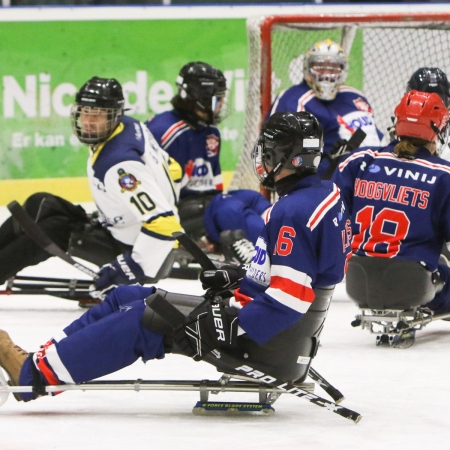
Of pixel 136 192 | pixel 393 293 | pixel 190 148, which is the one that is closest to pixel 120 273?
pixel 136 192

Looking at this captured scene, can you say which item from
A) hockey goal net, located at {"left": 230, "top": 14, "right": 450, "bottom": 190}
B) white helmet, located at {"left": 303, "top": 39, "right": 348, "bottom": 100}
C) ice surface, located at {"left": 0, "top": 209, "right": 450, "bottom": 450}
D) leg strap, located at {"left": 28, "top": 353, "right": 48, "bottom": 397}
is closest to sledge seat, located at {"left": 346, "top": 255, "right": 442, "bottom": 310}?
ice surface, located at {"left": 0, "top": 209, "right": 450, "bottom": 450}

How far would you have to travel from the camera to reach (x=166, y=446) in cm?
303

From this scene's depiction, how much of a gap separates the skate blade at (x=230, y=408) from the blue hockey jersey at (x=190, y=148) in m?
2.98

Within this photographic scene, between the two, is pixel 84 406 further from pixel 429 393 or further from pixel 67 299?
pixel 67 299

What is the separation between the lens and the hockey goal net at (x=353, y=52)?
655 cm

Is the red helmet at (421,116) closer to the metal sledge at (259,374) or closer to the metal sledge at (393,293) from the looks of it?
the metal sledge at (393,293)

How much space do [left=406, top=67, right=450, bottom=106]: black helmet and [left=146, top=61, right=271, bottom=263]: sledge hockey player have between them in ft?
3.79

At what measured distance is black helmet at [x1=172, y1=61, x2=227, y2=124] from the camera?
6176 millimetres

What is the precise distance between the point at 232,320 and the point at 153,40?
17.1 ft

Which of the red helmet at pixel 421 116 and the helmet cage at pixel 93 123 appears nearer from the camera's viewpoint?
the red helmet at pixel 421 116

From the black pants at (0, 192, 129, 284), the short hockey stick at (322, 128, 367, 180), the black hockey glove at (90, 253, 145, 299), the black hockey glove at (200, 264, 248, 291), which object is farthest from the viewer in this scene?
the short hockey stick at (322, 128, 367, 180)

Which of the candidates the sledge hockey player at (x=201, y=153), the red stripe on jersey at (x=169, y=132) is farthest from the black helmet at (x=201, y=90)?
the red stripe on jersey at (x=169, y=132)

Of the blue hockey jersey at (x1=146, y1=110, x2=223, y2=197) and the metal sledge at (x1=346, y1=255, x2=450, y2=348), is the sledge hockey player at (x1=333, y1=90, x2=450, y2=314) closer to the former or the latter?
the metal sledge at (x1=346, y1=255, x2=450, y2=348)

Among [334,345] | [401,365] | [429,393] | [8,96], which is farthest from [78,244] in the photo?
[8,96]
